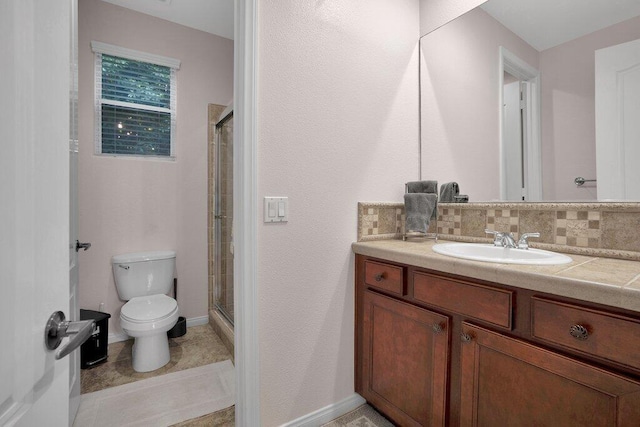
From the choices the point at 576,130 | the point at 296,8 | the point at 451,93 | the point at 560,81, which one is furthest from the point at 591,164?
the point at 296,8

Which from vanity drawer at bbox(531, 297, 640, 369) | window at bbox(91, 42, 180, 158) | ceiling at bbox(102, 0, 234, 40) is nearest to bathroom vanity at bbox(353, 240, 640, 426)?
vanity drawer at bbox(531, 297, 640, 369)

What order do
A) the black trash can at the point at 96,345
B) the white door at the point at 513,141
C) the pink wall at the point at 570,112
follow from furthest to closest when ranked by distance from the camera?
1. the black trash can at the point at 96,345
2. the white door at the point at 513,141
3. the pink wall at the point at 570,112

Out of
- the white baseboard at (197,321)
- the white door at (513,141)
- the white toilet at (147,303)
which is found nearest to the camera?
the white door at (513,141)

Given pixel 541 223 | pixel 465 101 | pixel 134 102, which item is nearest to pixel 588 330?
pixel 541 223

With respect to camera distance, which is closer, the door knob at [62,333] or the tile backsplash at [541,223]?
the door knob at [62,333]

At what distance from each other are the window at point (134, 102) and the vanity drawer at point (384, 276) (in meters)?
2.11

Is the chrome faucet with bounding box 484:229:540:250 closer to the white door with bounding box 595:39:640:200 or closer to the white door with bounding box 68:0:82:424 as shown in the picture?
the white door with bounding box 595:39:640:200

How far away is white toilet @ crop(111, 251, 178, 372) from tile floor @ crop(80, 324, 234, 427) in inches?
3.0

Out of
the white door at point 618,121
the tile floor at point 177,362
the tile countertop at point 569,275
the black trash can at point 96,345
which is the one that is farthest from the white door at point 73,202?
the white door at point 618,121

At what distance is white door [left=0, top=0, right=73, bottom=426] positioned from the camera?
1.28 feet

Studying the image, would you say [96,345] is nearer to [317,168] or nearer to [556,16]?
[317,168]

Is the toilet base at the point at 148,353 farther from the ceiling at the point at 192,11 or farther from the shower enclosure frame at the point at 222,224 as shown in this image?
the ceiling at the point at 192,11

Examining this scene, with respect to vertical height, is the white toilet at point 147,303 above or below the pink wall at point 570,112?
below

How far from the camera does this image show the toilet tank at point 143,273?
2.28m
